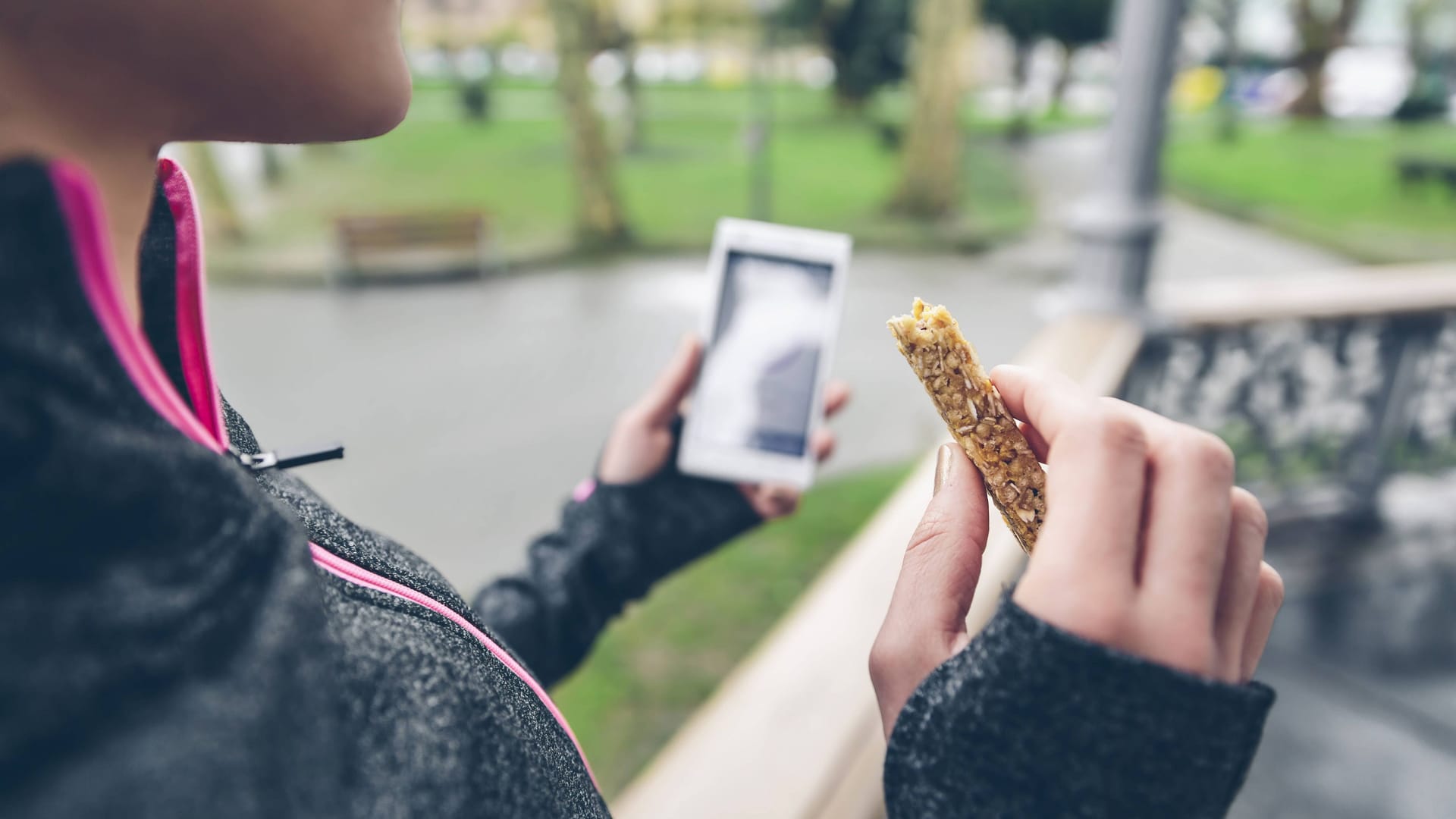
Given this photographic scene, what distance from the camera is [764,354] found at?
195 centimetres

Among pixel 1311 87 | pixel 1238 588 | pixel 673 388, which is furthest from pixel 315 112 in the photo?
pixel 1311 87

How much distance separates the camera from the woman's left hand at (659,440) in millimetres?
1532

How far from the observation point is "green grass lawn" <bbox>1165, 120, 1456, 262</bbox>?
42.5 ft

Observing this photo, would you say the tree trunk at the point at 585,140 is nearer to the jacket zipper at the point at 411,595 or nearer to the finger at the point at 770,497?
the finger at the point at 770,497

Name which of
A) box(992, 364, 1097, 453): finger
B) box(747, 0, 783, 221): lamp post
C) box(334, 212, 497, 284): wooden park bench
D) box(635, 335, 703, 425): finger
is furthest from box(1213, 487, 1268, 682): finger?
box(334, 212, 497, 284): wooden park bench

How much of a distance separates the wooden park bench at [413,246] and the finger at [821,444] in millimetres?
9368

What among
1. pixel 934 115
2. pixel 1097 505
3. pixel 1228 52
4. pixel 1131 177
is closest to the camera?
pixel 1097 505

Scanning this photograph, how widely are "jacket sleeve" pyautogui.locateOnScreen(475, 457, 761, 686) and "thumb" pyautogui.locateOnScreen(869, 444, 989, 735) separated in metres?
0.72

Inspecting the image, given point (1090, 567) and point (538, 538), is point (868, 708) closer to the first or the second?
point (538, 538)

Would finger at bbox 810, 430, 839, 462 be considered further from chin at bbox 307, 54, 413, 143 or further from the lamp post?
the lamp post

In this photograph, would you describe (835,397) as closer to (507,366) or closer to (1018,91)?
(507,366)

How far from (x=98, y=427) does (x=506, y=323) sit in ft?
27.8

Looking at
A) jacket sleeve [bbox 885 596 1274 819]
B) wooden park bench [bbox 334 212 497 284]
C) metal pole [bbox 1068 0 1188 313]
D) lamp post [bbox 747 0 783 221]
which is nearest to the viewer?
jacket sleeve [bbox 885 596 1274 819]

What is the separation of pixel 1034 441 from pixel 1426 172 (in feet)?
60.4
